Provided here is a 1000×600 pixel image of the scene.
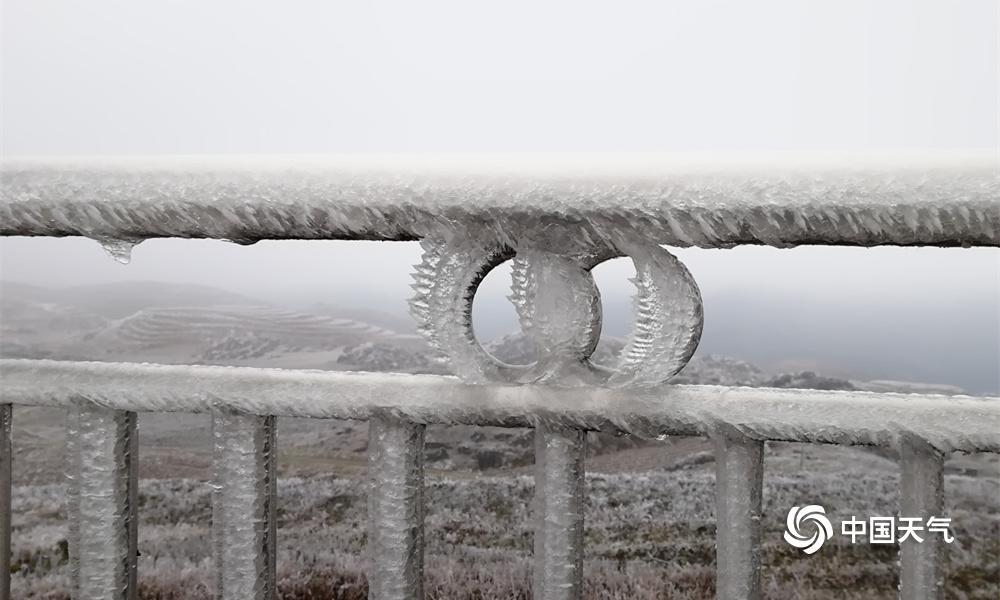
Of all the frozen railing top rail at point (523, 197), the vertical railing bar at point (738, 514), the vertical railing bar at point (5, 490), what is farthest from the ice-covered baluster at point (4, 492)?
the vertical railing bar at point (738, 514)

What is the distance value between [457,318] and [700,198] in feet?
0.44

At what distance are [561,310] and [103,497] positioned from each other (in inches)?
11.8

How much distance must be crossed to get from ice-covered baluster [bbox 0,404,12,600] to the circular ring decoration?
0.28m

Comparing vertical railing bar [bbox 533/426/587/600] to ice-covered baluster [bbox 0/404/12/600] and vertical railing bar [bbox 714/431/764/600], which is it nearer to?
vertical railing bar [bbox 714/431/764/600]

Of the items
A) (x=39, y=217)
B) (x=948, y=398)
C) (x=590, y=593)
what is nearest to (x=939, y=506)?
(x=948, y=398)

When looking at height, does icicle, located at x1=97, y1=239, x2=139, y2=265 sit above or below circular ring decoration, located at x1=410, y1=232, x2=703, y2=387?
above

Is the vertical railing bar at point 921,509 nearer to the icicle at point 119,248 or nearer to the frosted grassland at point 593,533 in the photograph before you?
the icicle at point 119,248

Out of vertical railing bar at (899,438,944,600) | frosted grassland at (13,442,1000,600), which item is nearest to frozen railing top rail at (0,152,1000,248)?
vertical railing bar at (899,438,944,600)

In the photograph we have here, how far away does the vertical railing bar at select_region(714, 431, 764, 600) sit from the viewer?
1.23 ft

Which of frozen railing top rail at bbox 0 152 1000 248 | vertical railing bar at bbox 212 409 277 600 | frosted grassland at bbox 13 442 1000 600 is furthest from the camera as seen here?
frosted grassland at bbox 13 442 1000 600

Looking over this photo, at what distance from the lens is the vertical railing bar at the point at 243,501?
425 mm

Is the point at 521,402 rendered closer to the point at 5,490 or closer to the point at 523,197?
the point at 523,197

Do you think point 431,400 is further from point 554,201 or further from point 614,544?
point 614,544

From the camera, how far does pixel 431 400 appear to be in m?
0.39
